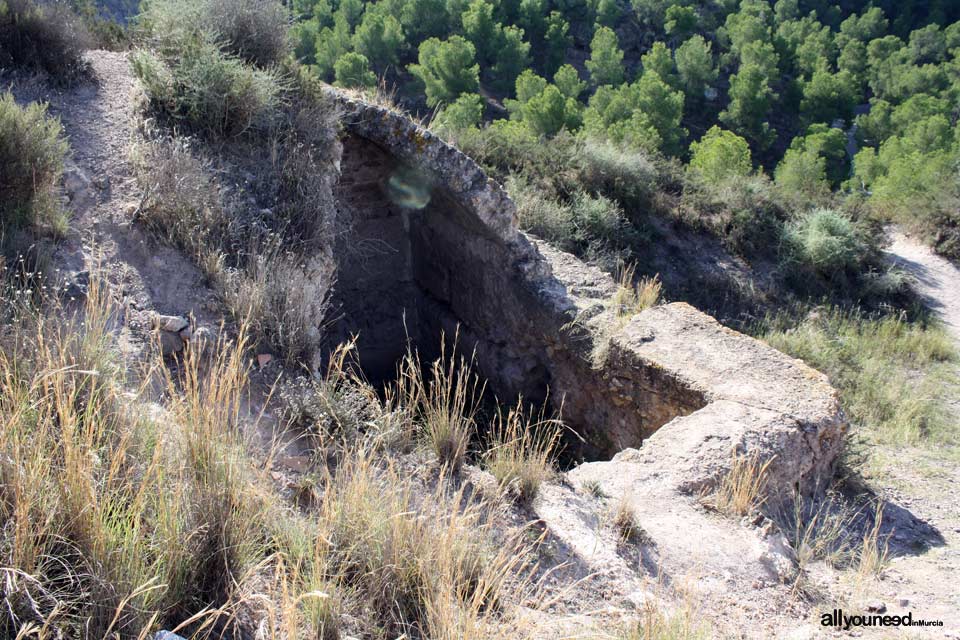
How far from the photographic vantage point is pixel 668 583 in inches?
137

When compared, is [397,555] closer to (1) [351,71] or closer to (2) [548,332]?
(2) [548,332]

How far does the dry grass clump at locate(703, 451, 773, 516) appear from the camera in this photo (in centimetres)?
409

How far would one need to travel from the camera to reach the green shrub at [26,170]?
170 inches

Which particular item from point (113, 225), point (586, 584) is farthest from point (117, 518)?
point (113, 225)

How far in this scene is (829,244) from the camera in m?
12.0

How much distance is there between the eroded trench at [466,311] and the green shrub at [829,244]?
725cm

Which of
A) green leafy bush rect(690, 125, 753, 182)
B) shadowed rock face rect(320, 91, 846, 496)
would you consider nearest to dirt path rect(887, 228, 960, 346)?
green leafy bush rect(690, 125, 753, 182)

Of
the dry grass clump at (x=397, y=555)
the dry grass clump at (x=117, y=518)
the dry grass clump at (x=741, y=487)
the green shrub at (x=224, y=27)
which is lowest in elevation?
the dry grass clump at (x=741, y=487)

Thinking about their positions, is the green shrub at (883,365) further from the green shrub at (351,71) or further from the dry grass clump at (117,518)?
the green shrub at (351,71)

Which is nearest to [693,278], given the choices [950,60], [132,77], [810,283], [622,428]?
[810,283]

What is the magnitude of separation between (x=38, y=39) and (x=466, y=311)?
4578 millimetres

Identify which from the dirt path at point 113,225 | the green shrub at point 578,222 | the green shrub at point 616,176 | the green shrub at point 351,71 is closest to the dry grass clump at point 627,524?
the dirt path at point 113,225

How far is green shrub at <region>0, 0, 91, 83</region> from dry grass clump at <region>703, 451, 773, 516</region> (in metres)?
5.94

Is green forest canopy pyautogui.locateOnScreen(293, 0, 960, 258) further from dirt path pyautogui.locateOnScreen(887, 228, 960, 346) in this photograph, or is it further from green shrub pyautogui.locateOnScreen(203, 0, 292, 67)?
green shrub pyautogui.locateOnScreen(203, 0, 292, 67)
